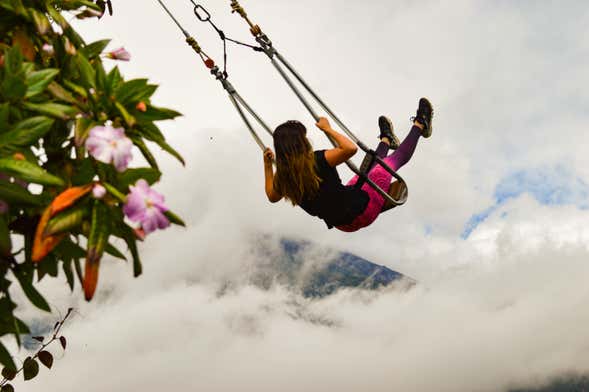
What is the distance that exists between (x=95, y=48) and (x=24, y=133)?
32.0 inches

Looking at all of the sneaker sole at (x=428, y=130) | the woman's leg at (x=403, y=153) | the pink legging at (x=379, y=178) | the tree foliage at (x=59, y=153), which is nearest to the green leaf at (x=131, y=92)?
the tree foliage at (x=59, y=153)

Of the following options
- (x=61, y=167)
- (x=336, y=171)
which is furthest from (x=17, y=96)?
(x=336, y=171)

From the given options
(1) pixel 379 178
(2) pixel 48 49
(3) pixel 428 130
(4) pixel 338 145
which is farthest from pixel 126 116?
(3) pixel 428 130

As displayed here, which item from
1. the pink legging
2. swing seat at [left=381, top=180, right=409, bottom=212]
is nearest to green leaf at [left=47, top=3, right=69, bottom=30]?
the pink legging

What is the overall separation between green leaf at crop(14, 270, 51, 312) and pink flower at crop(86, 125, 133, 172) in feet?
2.17

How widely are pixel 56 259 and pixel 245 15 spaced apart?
3964mm

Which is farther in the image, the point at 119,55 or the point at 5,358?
the point at 119,55

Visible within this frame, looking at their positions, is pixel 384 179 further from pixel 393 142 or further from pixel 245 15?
pixel 245 15

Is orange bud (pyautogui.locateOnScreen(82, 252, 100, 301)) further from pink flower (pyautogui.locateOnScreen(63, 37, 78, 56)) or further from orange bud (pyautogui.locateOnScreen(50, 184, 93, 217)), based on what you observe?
pink flower (pyautogui.locateOnScreen(63, 37, 78, 56))

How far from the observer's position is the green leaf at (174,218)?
2365mm

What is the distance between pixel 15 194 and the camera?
7.18ft

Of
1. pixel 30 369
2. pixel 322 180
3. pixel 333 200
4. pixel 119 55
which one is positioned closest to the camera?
pixel 119 55

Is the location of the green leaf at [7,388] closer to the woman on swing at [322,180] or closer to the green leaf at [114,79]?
the green leaf at [114,79]

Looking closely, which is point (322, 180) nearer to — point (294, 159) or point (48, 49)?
point (294, 159)
